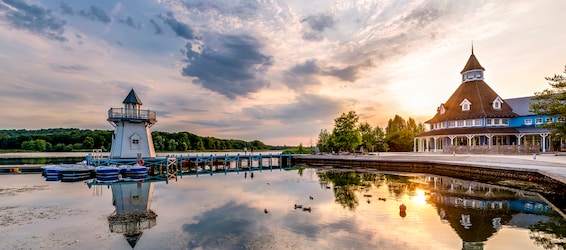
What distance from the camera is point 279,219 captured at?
12.7 metres

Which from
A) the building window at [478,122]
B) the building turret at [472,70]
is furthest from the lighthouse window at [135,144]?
the building turret at [472,70]

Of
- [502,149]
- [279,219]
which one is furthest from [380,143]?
[279,219]

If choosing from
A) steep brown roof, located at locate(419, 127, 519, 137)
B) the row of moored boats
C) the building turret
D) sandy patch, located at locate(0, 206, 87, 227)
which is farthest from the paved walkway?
the row of moored boats

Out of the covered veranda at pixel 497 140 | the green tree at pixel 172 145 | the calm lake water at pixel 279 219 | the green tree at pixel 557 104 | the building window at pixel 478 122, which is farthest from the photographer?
the green tree at pixel 172 145

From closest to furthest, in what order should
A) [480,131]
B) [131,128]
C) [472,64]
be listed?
[131,128], [480,131], [472,64]

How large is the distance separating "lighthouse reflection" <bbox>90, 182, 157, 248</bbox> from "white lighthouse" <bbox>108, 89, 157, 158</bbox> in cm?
1205

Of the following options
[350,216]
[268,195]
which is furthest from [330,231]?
[268,195]

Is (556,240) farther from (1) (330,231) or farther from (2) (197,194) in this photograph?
(2) (197,194)

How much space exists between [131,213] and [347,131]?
3801 cm

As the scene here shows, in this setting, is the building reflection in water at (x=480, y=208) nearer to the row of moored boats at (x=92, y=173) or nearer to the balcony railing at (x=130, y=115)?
the row of moored boats at (x=92, y=173)

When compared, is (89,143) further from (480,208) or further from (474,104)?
(480,208)

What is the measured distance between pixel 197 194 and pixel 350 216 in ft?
34.5

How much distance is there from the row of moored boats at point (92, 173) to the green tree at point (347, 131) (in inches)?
1159

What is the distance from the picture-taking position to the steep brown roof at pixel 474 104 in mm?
38594
